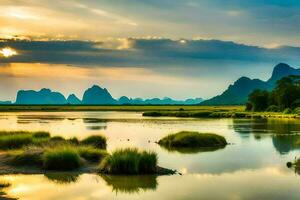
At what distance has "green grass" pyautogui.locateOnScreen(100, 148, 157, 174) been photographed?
28016 mm

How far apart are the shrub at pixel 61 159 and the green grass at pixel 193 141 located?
16.9 m

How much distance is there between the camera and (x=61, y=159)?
98.2 ft

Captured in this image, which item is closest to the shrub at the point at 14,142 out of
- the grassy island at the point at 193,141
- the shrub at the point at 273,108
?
the grassy island at the point at 193,141

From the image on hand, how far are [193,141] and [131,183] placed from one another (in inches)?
839

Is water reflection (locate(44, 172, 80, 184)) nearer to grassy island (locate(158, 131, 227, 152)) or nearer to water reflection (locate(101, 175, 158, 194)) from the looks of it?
water reflection (locate(101, 175, 158, 194))

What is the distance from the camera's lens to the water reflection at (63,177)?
26578 millimetres

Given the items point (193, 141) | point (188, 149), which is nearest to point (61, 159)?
point (188, 149)

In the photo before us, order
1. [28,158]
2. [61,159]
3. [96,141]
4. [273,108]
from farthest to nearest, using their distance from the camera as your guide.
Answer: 1. [273,108]
2. [96,141]
3. [28,158]
4. [61,159]

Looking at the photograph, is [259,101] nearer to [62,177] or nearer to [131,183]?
[62,177]

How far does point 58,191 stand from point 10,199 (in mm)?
3238

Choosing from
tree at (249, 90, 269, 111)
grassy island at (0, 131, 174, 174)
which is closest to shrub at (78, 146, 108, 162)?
grassy island at (0, 131, 174, 174)

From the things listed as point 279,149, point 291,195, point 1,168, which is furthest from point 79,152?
point 279,149

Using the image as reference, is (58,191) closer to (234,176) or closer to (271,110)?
(234,176)

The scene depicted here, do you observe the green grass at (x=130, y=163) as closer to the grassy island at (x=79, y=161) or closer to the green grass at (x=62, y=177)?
the grassy island at (x=79, y=161)
